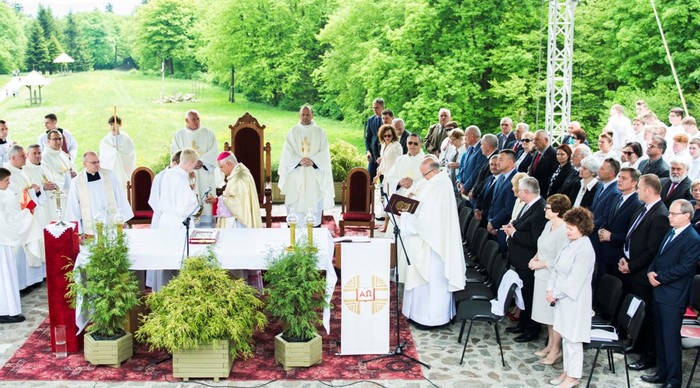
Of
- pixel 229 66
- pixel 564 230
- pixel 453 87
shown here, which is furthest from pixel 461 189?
pixel 229 66

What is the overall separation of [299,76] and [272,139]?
2.41 m

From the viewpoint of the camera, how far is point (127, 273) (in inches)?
297

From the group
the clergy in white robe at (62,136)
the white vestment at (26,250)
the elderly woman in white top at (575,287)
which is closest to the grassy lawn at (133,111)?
the clergy in white robe at (62,136)

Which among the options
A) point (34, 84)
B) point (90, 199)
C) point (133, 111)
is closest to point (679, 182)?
point (90, 199)

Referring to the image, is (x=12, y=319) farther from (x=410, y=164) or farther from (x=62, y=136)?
(x=410, y=164)

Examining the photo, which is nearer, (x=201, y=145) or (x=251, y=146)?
(x=201, y=145)

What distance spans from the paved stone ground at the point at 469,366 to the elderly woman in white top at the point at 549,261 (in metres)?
0.19

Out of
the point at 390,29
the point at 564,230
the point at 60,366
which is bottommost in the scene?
the point at 60,366

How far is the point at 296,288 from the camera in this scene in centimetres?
740

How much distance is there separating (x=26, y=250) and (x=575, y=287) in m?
6.88

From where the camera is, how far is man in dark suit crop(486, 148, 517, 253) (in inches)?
360

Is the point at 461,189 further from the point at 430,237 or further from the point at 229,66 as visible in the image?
the point at 229,66

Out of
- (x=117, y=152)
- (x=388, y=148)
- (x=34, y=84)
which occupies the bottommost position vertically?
(x=117, y=152)

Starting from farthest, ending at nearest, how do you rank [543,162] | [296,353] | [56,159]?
1. [56,159]
2. [543,162]
3. [296,353]
